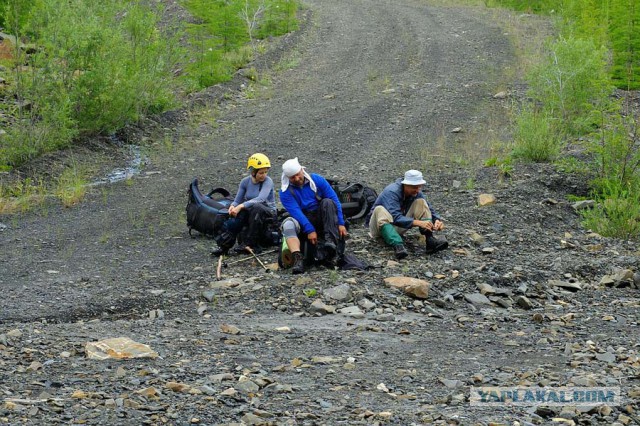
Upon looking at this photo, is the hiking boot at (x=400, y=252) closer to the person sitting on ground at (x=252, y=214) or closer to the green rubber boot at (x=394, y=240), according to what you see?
the green rubber boot at (x=394, y=240)

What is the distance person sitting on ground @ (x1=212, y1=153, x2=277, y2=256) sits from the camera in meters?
11.0

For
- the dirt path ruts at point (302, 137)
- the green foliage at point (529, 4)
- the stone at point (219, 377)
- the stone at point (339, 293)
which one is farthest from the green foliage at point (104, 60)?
the green foliage at point (529, 4)

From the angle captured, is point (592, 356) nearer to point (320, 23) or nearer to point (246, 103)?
point (246, 103)

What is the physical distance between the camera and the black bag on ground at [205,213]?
1179cm

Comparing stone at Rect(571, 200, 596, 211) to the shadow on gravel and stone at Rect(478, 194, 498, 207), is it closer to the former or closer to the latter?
stone at Rect(478, 194, 498, 207)

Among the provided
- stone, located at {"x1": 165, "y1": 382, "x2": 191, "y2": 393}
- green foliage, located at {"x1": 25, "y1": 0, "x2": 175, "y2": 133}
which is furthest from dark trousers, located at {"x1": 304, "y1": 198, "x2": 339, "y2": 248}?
green foliage, located at {"x1": 25, "y1": 0, "x2": 175, "y2": 133}

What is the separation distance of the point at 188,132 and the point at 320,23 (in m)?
11.1

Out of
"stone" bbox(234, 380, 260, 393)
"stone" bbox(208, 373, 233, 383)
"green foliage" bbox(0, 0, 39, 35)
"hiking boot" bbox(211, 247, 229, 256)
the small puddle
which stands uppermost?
"green foliage" bbox(0, 0, 39, 35)

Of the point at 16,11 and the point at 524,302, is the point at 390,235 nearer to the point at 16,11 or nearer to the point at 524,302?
the point at 524,302

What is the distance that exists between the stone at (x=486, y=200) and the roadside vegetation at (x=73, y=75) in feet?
20.4

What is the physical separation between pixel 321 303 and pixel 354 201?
3.51 meters

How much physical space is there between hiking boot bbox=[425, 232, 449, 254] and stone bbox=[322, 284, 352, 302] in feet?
5.90

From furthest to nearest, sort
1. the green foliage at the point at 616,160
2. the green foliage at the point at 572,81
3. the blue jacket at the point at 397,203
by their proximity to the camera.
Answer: the green foliage at the point at 572,81, the green foliage at the point at 616,160, the blue jacket at the point at 397,203

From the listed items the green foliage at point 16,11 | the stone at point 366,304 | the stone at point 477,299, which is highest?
the green foliage at point 16,11
